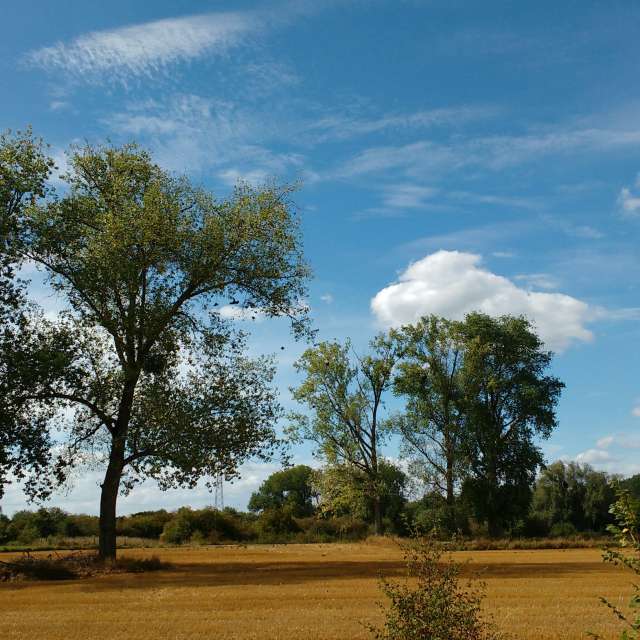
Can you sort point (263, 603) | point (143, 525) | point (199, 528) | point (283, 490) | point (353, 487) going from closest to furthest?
point (263, 603) < point (353, 487) < point (199, 528) < point (143, 525) < point (283, 490)

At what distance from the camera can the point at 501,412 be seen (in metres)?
55.0

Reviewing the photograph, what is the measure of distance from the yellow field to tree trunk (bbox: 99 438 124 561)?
2997 millimetres

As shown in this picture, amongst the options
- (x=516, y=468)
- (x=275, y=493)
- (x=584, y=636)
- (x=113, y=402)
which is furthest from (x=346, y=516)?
(x=275, y=493)

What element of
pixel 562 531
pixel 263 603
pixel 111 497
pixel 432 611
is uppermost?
pixel 111 497

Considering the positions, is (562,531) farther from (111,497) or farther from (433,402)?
(111,497)

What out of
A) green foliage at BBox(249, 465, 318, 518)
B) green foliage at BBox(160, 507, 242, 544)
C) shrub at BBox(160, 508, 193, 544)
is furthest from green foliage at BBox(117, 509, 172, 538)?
green foliage at BBox(249, 465, 318, 518)

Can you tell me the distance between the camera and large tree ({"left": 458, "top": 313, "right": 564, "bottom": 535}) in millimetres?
52469

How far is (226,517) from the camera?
5709cm

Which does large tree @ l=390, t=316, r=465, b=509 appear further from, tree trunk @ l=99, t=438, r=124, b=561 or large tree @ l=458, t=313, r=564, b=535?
tree trunk @ l=99, t=438, r=124, b=561

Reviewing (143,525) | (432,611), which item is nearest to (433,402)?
(143,525)

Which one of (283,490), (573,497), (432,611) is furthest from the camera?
(283,490)

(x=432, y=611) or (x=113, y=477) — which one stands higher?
(x=113, y=477)

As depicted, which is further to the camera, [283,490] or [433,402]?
[283,490]

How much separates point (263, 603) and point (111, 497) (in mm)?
14193
